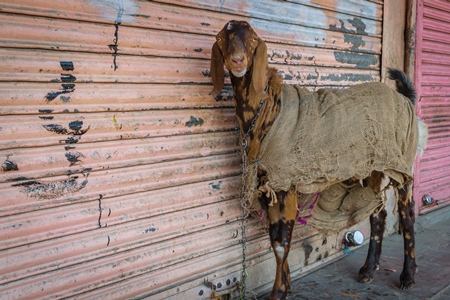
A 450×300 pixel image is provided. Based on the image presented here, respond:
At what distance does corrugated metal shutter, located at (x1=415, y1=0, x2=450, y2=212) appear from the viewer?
6336mm

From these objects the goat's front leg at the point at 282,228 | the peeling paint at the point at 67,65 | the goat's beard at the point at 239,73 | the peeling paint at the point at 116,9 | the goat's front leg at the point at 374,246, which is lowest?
the goat's front leg at the point at 374,246

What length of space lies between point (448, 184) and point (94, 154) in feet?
19.9

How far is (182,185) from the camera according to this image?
3541 millimetres

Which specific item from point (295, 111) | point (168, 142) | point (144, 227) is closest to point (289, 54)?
point (295, 111)

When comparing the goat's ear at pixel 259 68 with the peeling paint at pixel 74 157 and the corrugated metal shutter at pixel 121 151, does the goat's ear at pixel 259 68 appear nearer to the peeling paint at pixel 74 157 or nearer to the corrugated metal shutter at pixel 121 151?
the corrugated metal shutter at pixel 121 151

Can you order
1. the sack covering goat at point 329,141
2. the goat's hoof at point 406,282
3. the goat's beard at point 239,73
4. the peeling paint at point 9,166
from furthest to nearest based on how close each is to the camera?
the goat's hoof at point 406,282 → the sack covering goat at point 329,141 → the goat's beard at point 239,73 → the peeling paint at point 9,166

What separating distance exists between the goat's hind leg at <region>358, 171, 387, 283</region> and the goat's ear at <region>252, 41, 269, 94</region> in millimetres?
1637

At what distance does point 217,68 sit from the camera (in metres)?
3.39

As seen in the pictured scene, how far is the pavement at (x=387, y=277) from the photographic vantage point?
4148 millimetres

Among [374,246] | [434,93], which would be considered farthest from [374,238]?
[434,93]

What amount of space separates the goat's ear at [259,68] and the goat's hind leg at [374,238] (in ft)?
5.37

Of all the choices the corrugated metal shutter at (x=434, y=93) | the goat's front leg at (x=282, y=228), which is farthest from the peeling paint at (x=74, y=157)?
the corrugated metal shutter at (x=434, y=93)

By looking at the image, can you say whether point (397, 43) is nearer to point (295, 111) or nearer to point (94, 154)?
point (295, 111)

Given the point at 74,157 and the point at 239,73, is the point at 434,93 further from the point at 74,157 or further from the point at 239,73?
the point at 74,157
